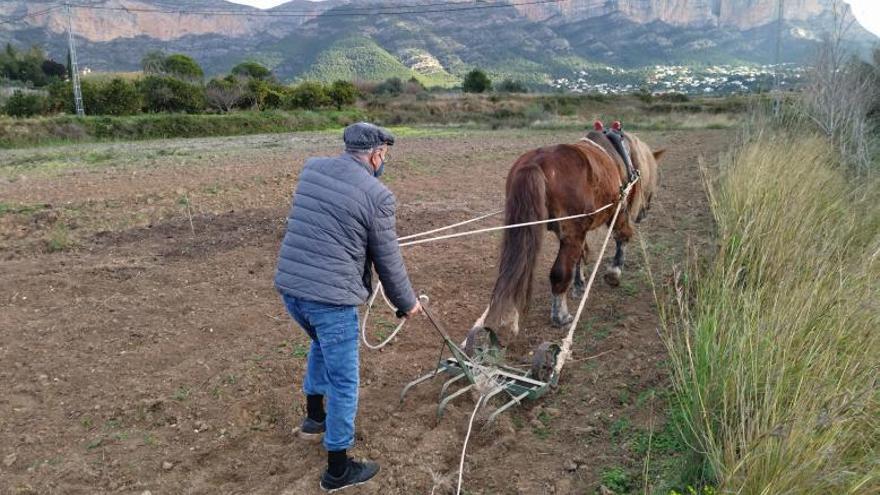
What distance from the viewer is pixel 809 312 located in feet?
10.1

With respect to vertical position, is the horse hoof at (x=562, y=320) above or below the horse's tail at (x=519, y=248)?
below

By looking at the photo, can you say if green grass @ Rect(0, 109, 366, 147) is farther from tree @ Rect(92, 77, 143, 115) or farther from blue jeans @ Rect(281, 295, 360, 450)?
blue jeans @ Rect(281, 295, 360, 450)

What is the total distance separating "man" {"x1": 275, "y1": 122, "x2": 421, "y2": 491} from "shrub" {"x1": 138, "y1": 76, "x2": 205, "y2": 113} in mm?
33662

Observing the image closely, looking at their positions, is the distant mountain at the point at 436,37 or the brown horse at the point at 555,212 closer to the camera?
the brown horse at the point at 555,212

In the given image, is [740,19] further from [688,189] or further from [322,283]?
[322,283]

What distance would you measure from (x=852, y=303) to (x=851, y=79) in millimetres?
8766

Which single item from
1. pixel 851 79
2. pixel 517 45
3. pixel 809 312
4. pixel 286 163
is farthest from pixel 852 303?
pixel 517 45

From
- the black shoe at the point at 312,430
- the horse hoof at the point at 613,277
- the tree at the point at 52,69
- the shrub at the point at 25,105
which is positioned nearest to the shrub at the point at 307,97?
the shrub at the point at 25,105

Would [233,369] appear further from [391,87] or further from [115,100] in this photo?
[391,87]

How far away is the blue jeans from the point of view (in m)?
3.17

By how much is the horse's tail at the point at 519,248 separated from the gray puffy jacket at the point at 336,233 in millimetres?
1426

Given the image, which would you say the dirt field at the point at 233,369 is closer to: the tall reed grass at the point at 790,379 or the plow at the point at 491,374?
the plow at the point at 491,374

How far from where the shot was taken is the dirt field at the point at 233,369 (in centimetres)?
337

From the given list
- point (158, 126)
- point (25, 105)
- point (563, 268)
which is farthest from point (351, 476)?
point (25, 105)
